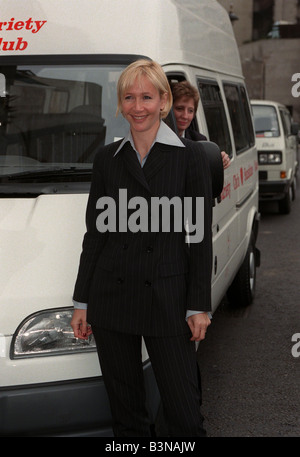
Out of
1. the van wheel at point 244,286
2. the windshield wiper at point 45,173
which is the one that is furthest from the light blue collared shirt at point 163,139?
the van wheel at point 244,286

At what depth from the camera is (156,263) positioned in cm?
280

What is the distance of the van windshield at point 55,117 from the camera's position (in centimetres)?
381

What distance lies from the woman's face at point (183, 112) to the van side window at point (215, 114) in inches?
22.8

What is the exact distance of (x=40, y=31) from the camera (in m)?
3.93

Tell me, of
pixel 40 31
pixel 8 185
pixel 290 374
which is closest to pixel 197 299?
pixel 8 185

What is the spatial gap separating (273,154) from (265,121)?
0.81 meters

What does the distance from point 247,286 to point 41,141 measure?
10.6 feet

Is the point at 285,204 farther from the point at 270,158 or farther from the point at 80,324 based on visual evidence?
the point at 80,324

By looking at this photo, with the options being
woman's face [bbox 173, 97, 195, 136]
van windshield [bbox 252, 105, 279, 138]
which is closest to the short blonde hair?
woman's face [bbox 173, 97, 195, 136]

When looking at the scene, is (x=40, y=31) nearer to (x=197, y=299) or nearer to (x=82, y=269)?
(x=82, y=269)

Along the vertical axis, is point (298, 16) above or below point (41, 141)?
above

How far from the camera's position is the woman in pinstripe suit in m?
2.81

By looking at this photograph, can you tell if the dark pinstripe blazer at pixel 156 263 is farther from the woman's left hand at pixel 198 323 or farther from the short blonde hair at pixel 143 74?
the short blonde hair at pixel 143 74

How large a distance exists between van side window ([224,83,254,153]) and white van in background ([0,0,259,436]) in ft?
1.25
